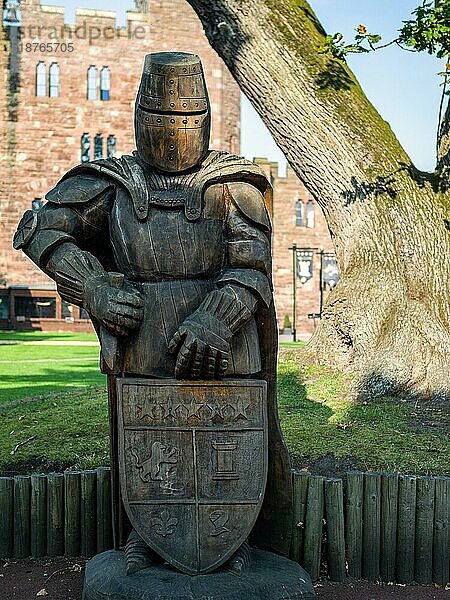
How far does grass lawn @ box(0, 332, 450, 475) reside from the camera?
567 centimetres

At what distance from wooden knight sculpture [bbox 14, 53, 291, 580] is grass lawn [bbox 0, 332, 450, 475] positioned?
2110 millimetres

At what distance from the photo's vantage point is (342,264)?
871cm

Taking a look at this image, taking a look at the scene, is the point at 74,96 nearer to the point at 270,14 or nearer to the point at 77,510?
the point at 270,14

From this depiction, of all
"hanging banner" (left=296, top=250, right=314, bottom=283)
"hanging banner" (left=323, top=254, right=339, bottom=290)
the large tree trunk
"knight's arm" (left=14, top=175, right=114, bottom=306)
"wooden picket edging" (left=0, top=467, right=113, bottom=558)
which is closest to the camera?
"knight's arm" (left=14, top=175, right=114, bottom=306)

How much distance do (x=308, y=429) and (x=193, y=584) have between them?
129 inches

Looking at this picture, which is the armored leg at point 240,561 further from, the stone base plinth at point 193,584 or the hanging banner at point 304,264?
the hanging banner at point 304,264

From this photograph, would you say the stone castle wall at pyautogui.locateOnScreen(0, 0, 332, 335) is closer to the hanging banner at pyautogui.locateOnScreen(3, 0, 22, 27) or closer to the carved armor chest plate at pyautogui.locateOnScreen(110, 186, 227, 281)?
the hanging banner at pyautogui.locateOnScreen(3, 0, 22, 27)

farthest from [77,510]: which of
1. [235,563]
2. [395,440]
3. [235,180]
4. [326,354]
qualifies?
[326,354]

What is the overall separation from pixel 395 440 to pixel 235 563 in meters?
2.90

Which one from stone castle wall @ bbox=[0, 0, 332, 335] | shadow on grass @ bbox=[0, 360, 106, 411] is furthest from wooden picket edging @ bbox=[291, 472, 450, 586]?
stone castle wall @ bbox=[0, 0, 332, 335]

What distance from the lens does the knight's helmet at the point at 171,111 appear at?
3596 millimetres

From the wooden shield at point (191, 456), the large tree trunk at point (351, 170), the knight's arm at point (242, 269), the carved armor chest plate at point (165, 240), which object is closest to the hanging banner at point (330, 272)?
the large tree trunk at point (351, 170)

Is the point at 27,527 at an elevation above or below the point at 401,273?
below

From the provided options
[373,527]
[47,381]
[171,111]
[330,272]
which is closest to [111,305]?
[171,111]
